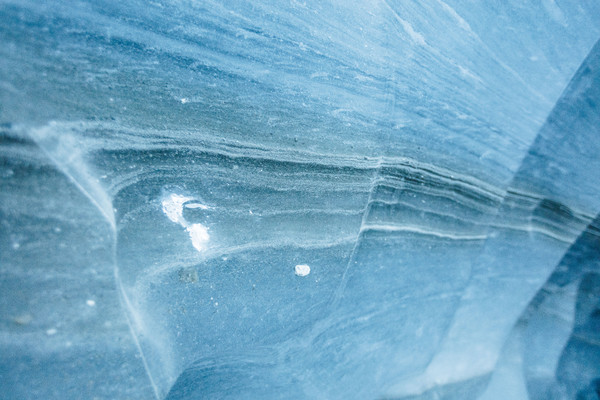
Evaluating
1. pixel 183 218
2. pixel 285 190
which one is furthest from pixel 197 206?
pixel 285 190

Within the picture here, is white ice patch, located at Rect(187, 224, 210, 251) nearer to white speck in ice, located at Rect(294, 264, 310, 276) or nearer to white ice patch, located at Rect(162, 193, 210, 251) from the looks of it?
white ice patch, located at Rect(162, 193, 210, 251)

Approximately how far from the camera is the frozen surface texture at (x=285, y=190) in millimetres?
555

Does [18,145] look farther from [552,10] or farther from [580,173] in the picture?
[580,173]

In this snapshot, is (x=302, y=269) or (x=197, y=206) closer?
(x=197, y=206)

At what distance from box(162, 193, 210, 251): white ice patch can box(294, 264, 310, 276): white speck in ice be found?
0.23m

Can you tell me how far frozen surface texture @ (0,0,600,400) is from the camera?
21.9 inches

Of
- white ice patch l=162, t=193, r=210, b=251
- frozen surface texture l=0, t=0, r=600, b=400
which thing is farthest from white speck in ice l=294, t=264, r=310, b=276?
white ice patch l=162, t=193, r=210, b=251

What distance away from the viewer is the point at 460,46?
32.1 inches

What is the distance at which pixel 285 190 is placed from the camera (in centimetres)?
73

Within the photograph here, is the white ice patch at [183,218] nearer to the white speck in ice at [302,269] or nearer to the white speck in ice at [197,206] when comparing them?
the white speck in ice at [197,206]

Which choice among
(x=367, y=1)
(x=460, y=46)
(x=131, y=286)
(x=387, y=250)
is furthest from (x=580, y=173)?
(x=131, y=286)

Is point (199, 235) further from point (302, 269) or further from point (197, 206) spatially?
point (302, 269)

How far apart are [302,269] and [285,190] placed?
0.20 metres

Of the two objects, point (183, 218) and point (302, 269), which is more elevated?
point (183, 218)
